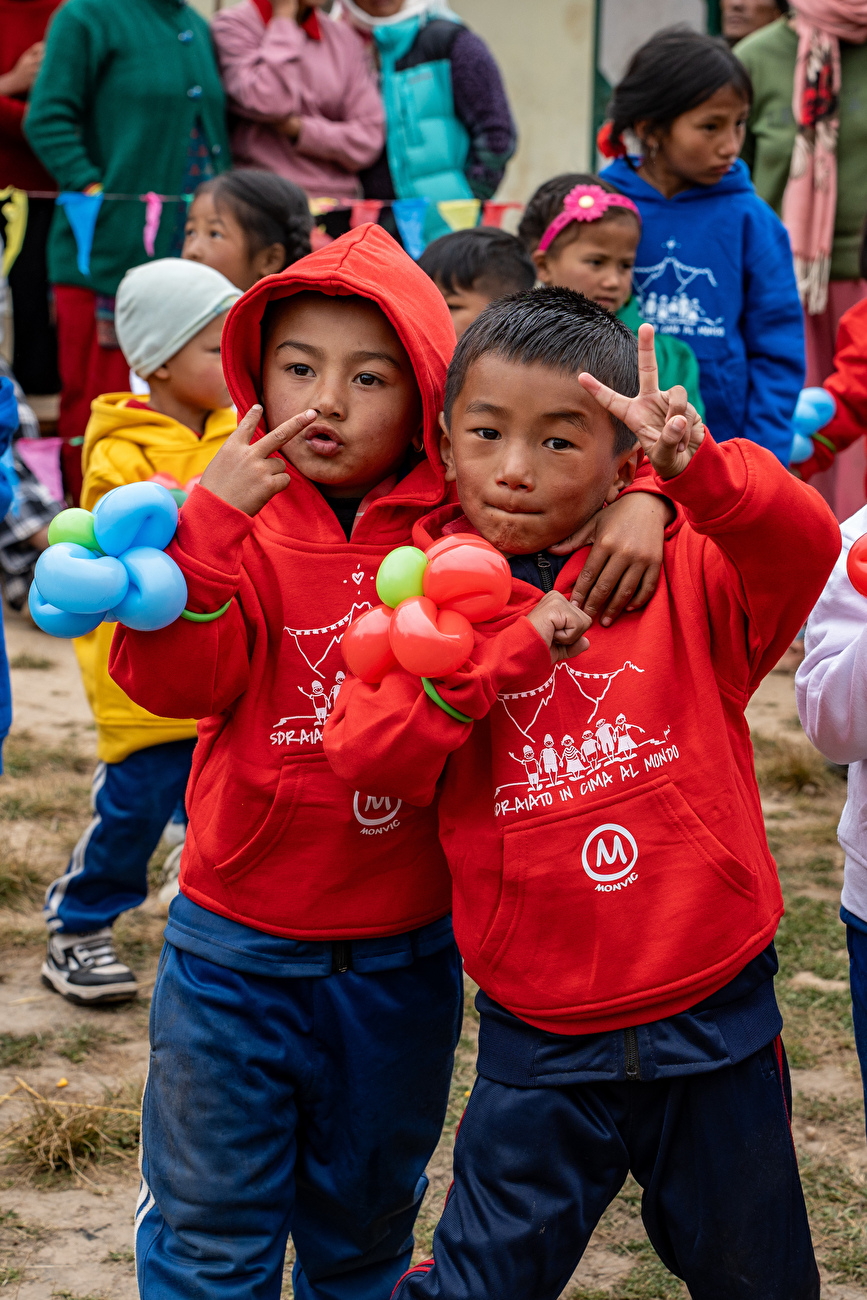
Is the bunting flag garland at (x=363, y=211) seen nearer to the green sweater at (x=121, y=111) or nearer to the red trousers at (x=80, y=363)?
the green sweater at (x=121, y=111)

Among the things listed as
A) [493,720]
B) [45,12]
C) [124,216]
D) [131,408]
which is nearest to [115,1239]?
[493,720]

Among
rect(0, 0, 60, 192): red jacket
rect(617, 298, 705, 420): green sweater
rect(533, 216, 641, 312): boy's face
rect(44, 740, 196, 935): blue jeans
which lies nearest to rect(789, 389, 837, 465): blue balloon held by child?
rect(617, 298, 705, 420): green sweater

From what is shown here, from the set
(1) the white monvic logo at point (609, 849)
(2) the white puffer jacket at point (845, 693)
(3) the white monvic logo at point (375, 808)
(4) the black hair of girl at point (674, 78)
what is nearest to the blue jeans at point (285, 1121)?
(3) the white monvic logo at point (375, 808)

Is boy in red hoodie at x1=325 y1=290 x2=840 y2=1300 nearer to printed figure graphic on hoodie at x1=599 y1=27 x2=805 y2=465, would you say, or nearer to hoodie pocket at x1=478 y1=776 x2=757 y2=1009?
hoodie pocket at x1=478 y1=776 x2=757 y2=1009

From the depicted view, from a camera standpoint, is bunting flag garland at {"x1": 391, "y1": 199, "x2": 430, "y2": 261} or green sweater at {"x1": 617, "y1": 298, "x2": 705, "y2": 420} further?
bunting flag garland at {"x1": 391, "y1": 199, "x2": 430, "y2": 261}

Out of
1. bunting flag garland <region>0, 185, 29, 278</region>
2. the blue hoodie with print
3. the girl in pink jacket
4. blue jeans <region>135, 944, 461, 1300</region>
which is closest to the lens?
blue jeans <region>135, 944, 461, 1300</region>

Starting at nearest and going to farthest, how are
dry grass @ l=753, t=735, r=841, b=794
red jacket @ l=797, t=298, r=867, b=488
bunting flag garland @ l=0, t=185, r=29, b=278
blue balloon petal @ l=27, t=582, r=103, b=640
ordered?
blue balloon petal @ l=27, t=582, r=103, b=640, red jacket @ l=797, t=298, r=867, b=488, dry grass @ l=753, t=735, r=841, b=794, bunting flag garland @ l=0, t=185, r=29, b=278

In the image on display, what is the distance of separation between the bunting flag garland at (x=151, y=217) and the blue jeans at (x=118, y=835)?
11.6 feet

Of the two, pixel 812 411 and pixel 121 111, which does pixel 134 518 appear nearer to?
pixel 812 411

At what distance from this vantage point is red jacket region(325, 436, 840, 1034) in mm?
1624

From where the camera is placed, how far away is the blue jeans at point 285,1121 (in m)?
1.82

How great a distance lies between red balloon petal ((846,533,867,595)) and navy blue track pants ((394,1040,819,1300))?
59 cm

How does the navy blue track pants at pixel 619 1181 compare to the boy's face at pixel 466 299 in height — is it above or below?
below

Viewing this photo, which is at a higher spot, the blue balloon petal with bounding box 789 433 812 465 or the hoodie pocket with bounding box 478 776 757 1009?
the hoodie pocket with bounding box 478 776 757 1009
